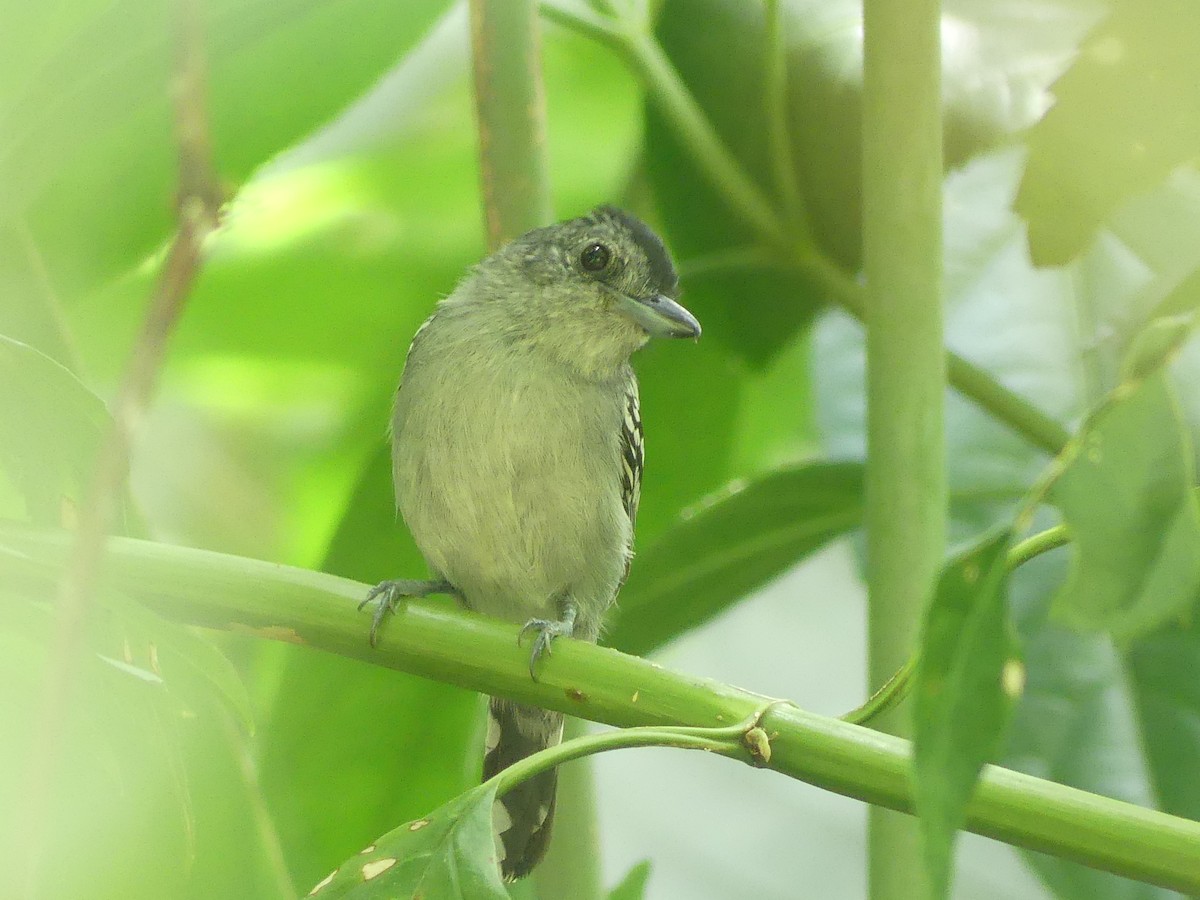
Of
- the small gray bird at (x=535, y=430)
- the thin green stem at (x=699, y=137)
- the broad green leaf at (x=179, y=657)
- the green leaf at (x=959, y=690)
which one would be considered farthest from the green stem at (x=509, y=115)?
the green leaf at (x=959, y=690)

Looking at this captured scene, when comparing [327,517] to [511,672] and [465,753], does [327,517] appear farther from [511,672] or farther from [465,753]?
[511,672]

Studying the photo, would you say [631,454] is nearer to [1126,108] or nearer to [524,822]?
[524,822]

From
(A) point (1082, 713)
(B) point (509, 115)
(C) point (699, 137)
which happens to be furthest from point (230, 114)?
(A) point (1082, 713)

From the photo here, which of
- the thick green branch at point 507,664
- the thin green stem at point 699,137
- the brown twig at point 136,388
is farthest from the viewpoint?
the thin green stem at point 699,137

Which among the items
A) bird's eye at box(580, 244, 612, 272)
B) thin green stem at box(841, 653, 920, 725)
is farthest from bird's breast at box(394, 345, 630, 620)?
thin green stem at box(841, 653, 920, 725)

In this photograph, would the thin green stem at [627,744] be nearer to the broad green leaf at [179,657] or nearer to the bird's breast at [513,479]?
the broad green leaf at [179,657]

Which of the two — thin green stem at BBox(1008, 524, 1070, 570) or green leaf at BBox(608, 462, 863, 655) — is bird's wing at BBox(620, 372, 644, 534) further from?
thin green stem at BBox(1008, 524, 1070, 570)
